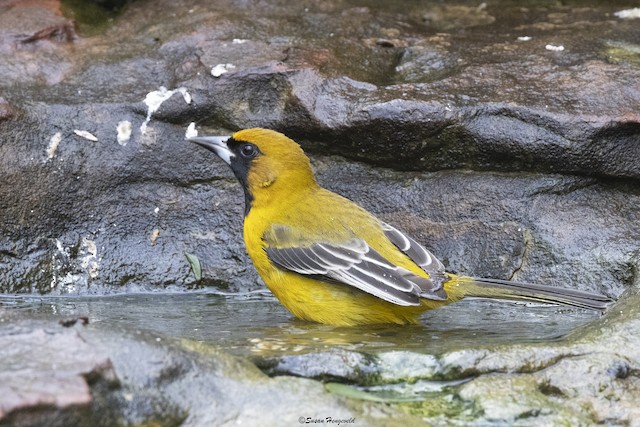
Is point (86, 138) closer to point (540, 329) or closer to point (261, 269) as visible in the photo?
point (261, 269)

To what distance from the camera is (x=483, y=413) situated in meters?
3.90

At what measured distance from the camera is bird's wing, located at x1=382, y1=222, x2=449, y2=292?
5641 mm

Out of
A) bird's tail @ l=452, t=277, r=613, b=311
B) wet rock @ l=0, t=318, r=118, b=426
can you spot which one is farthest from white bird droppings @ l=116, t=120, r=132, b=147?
wet rock @ l=0, t=318, r=118, b=426

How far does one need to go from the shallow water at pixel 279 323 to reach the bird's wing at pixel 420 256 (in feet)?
0.95

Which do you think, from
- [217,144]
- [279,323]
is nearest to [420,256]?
[279,323]

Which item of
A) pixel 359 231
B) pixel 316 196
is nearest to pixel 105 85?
pixel 316 196

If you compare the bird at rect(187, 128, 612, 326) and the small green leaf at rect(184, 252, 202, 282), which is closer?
the bird at rect(187, 128, 612, 326)

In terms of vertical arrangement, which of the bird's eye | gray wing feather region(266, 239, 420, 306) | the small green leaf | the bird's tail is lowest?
the small green leaf

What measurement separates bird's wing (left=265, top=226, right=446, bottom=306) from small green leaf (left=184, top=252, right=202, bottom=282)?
86cm

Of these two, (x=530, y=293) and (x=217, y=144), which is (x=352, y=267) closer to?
(x=530, y=293)

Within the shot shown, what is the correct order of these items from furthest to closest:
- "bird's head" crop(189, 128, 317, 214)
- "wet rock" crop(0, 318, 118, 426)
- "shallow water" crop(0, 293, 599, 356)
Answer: "bird's head" crop(189, 128, 317, 214) < "shallow water" crop(0, 293, 599, 356) < "wet rock" crop(0, 318, 118, 426)

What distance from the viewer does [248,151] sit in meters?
6.26

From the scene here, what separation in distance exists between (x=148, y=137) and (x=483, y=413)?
3.63 metres

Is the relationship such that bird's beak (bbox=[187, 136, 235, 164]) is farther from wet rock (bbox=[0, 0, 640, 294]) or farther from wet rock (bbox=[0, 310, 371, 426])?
wet rock (bbox=[0, 310, 371, 426])
